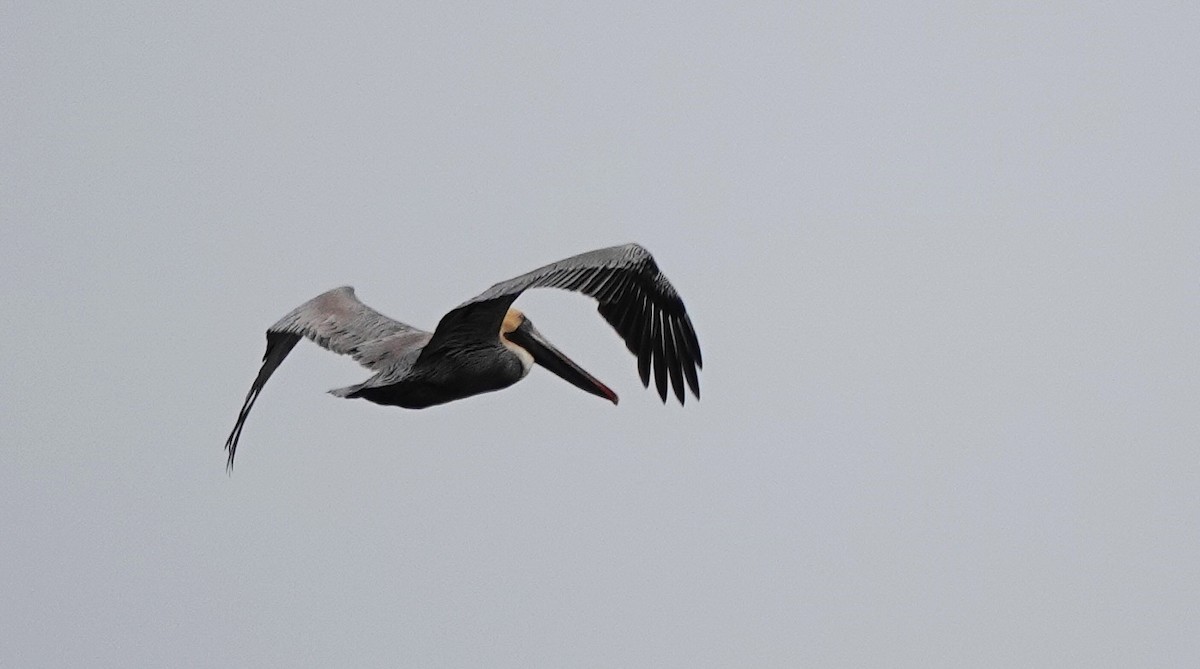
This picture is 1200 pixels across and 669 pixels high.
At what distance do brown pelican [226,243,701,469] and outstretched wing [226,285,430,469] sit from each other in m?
0.01

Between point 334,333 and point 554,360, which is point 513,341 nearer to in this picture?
point 554,360

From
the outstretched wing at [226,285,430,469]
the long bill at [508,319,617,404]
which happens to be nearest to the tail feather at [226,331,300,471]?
the outstretched wing at [226,285,430,469]

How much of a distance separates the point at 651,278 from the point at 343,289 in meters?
2.88

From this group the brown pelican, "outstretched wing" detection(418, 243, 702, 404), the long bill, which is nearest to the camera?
"outstretched wing" detection(418, 243, 702, 404)

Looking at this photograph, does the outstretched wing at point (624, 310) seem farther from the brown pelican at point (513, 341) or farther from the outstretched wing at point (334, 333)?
the outstretched wing at point (334, 333)

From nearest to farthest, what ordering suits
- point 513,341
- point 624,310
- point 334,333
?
point 624,310
point 513,341
point 334,333

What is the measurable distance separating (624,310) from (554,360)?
0.86 metres

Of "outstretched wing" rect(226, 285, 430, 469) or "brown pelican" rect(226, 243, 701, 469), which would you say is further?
"outstretched wing" rect(226, 285, 430, 469)

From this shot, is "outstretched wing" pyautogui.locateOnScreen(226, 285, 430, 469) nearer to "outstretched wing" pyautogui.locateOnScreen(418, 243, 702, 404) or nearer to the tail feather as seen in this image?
the tail feather

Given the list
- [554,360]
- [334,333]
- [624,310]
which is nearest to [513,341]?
[554,360]

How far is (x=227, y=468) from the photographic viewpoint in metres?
12.3

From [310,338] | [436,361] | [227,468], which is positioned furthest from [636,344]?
[227,468]

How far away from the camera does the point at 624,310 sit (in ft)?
35.2

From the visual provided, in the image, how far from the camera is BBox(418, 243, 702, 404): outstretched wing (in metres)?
9.57
